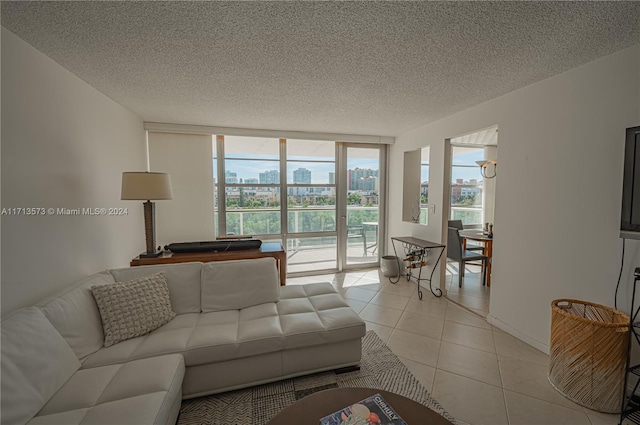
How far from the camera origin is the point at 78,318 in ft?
5.43

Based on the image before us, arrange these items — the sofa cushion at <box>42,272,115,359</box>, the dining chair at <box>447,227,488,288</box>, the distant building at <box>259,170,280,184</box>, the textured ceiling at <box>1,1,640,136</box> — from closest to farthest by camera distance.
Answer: the textured ceiling at <box>1,1,640,136</box>
the sofa cushion at <box>42,272,115,359</box>
the dining chair at <box>447,227,488,288</box>
the distant building at <box>259,170,280,184</box>

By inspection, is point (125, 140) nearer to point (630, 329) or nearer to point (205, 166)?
point (205, 166)

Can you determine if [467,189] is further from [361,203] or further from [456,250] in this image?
[361,203]

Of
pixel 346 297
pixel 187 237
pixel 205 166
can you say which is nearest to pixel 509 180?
pixel 346 297

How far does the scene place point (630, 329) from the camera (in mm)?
1583

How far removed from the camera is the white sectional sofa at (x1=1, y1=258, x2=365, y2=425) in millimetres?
1237

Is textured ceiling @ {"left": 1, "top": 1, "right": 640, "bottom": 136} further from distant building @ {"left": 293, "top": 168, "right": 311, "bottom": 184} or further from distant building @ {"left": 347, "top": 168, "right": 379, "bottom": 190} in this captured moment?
distant building @ {"left": 347, "top": 168, "right": 379, "bottom": 190}

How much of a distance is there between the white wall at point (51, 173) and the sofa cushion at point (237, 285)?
996 mm

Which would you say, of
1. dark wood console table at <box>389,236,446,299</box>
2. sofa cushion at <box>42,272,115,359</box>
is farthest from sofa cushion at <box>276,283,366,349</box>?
dark wood console table at <box>389,236,446,299</box>

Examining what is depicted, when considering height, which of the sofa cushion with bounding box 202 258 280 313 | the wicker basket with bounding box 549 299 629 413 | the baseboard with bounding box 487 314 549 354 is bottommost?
the baseboard with bounding box 487 314 549 354

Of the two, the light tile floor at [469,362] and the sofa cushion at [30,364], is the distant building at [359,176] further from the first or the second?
the sofa cushion at [30,364]

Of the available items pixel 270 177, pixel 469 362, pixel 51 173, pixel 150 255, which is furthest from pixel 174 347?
pixel 270 177

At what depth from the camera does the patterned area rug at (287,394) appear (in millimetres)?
1705

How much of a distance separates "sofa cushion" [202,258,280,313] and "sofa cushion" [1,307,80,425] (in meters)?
0.92
